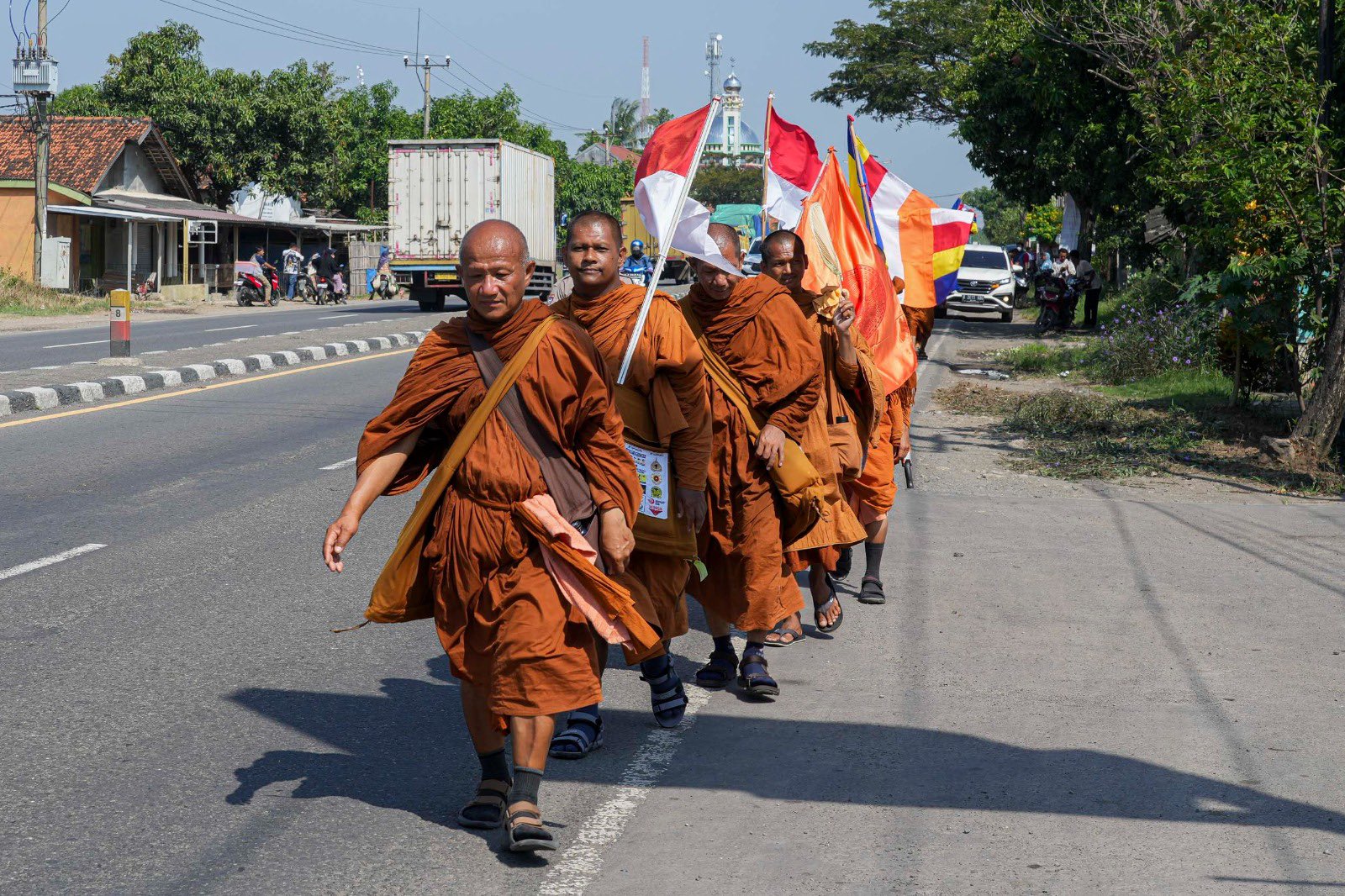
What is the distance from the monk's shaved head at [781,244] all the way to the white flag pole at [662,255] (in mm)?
609

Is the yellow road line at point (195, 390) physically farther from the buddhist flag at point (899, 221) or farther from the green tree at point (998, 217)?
the green tree at point (998, 217)

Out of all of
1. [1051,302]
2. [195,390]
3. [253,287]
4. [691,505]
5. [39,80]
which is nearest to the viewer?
[691,505]

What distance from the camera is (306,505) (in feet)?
30.3

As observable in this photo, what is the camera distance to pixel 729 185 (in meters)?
109

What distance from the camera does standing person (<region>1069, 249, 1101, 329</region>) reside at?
90.5 ft

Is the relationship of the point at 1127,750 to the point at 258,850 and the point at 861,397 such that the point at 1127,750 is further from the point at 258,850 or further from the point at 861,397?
the point at 258,850

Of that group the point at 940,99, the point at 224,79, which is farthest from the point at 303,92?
the point at 940,99

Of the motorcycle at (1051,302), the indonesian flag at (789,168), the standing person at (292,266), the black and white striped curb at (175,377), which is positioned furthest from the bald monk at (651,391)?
the standing person at (292,266)

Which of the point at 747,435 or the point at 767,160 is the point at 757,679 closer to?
the point at 747,435

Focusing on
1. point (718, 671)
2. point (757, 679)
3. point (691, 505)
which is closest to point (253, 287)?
point (718, 671)

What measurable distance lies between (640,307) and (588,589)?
113cm

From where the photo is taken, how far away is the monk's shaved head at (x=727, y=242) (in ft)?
18.5

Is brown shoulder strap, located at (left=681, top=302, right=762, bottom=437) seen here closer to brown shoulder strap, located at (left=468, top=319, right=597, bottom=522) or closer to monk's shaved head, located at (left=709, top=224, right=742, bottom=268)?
monk's shaved head, located at (left=709, top=224, right=742, bottom=268)

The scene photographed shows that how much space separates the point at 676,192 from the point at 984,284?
89.1 ft
